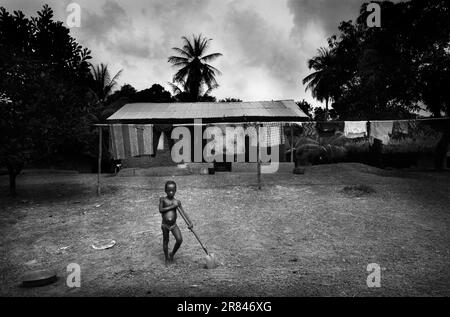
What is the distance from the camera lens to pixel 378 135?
11.0 m

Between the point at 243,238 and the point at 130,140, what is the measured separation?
624 centimetres

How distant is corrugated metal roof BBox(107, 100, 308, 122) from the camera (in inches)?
601

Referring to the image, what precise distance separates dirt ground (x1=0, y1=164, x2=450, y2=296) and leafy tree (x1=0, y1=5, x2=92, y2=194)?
77.8 inches

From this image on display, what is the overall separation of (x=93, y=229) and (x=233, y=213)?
3.47 m

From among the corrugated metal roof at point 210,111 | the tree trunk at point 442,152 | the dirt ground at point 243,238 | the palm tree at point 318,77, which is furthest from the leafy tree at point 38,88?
the palm tree at point 318,77

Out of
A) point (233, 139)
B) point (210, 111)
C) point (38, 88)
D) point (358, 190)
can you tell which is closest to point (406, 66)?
point (358, 190)

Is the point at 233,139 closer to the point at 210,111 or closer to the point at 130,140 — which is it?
the point at 210,111

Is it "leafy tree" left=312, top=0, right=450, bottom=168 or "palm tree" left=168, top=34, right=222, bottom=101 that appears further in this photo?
"palm tree" left=168, top=34, right=222, bottom=101

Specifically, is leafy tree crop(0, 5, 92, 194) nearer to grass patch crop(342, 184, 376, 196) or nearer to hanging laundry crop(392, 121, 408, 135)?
grass patch crop(342, 184, 376, 196)

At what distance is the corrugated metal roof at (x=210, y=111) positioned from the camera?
15266 millimetres

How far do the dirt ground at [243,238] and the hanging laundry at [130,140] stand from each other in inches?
53.5

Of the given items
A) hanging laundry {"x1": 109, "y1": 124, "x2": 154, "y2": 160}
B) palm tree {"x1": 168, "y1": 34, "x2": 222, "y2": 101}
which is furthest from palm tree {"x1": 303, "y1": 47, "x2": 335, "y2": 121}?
hanging laundry {"x1": 109, "y1": 124, "x2": 154, "y2": 160}
